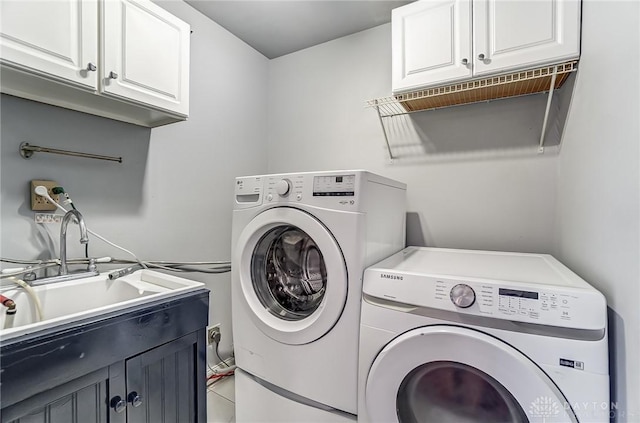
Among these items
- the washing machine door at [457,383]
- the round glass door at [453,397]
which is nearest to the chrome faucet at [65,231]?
the washing machine door at [457,383]

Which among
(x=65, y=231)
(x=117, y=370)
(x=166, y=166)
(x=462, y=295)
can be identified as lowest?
(x=117, y=370)

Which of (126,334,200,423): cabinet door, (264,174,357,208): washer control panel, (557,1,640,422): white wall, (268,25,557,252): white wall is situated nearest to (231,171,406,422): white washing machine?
(264,174,357,208): washer control panel

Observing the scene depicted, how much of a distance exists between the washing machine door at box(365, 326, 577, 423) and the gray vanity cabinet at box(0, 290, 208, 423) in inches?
28.5

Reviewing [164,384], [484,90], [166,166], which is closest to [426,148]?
[484,90]

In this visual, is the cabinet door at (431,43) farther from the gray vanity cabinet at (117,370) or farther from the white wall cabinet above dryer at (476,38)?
the gray vanity cabinet at (117,370)

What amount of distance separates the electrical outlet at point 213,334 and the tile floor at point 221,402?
25 centimetres

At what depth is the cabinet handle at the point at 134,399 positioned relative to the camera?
0.99 metres

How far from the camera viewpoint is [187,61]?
1.46 m

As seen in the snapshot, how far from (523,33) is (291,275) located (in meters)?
1.53

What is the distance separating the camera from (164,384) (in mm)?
1106

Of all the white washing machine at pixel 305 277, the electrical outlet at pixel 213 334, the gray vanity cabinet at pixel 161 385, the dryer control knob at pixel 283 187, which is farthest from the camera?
the electrical outlet at pixel 213 334

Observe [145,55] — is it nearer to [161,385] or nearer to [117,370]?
[117,370]

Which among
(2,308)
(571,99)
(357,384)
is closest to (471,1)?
(571,99)

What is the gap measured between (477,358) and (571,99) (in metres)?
1.25
